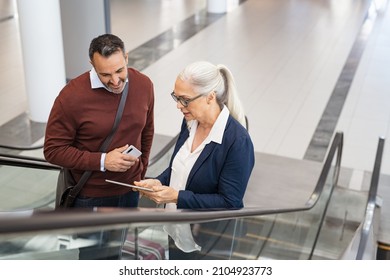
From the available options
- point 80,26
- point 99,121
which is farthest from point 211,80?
point 80,26

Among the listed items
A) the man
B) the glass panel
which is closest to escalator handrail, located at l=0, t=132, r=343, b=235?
the man

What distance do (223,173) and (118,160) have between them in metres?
0.67

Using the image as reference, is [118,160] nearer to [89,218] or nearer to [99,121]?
[99,121]

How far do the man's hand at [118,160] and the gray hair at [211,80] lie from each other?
25.8 inches

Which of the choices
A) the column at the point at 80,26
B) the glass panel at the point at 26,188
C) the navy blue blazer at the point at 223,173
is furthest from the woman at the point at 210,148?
the column at the point at 80,26

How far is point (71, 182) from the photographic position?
3.68 meters

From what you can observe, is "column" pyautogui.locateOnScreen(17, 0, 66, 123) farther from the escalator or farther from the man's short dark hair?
the man's short dark hair

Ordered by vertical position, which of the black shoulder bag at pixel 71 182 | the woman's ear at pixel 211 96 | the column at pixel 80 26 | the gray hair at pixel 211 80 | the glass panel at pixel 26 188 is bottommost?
the glass panel at pixel 26 188

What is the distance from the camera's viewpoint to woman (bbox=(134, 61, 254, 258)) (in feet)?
9.81

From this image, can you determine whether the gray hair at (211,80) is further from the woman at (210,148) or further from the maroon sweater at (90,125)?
the maroon sweater at (90,125)

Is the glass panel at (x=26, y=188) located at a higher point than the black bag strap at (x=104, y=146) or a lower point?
lower

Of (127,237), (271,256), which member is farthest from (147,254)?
(271,256)

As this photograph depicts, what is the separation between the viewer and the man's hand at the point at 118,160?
133 inches

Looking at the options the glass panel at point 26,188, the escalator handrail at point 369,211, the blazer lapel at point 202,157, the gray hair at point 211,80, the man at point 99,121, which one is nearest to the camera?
the gray hair at point 211,80
